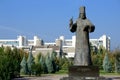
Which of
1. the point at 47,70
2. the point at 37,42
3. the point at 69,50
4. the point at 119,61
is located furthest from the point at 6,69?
the point at 37,42

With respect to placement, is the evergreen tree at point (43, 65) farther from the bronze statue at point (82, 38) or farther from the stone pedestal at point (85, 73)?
the stone pedestal at point (85, 73)

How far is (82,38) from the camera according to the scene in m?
18.6

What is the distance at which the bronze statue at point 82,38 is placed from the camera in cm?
1834

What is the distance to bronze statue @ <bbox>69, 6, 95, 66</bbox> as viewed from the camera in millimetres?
18344

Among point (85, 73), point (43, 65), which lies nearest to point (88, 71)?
point (85, 73)

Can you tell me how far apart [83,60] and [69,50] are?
501 ft

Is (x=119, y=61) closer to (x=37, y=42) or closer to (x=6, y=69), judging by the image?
(x=6, y=69)

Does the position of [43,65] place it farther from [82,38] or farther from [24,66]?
[82,38]

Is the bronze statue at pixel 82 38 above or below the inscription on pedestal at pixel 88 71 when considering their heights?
above

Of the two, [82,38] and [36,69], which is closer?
[82,38]

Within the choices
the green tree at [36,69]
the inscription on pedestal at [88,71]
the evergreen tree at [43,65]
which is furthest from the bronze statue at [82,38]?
the evergreen tree at [43,65]

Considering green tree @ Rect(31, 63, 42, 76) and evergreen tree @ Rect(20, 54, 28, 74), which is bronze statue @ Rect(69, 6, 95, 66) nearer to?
green tree @ Rect(31, 63, 42, 76)

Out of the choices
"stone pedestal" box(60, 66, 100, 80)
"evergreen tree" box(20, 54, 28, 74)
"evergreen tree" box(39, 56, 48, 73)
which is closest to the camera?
"stone pedestal" box(60, 66, 100, 80)

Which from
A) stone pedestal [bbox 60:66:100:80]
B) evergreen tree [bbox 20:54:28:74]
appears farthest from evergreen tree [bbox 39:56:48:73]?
stone pedestal [bbox 60:66:100:80]
